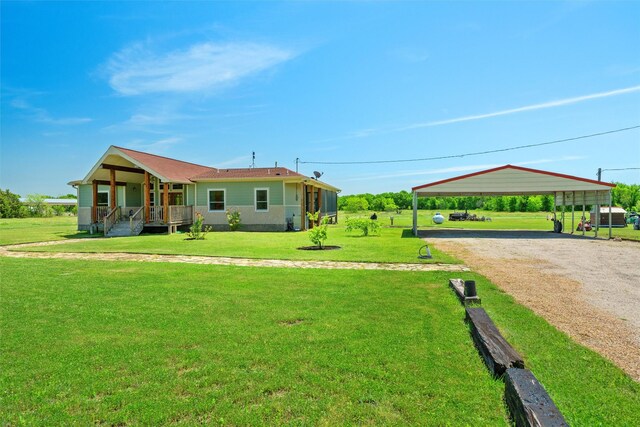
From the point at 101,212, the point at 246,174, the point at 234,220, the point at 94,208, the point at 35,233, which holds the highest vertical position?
the point at 246,174

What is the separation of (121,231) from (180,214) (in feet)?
10.2

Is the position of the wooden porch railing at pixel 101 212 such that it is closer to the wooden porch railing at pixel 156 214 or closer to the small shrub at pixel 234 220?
the wooden porch railing at pixel 156 214

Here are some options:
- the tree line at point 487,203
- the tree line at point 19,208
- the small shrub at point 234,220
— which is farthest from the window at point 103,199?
the tree line at point 487,203

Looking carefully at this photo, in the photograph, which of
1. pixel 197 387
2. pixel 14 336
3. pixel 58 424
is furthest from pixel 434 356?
pixel 14 336

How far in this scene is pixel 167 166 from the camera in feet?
73.4

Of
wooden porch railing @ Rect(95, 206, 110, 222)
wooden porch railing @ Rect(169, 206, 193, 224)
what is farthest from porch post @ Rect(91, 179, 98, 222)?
wooden porch railing @ Rect(169, 206, 193, 224)

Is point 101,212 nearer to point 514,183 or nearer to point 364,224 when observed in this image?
point 364,224

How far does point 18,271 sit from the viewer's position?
852 cm

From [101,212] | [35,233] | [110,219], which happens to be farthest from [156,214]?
[35,233]

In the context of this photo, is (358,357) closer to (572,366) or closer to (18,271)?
(572,366)

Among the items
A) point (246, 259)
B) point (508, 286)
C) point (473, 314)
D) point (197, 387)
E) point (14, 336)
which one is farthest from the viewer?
point (246, 259)

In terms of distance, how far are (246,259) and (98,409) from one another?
305 inches

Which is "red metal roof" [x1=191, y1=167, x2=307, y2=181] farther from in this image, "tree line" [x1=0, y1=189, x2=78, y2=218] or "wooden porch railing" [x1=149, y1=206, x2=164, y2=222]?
"tree line" [x1=0, y1=189, x2=78, y2=218]

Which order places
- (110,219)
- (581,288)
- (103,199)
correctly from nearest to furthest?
1. (581,288)
2. (110,219)
3. (103,199)
